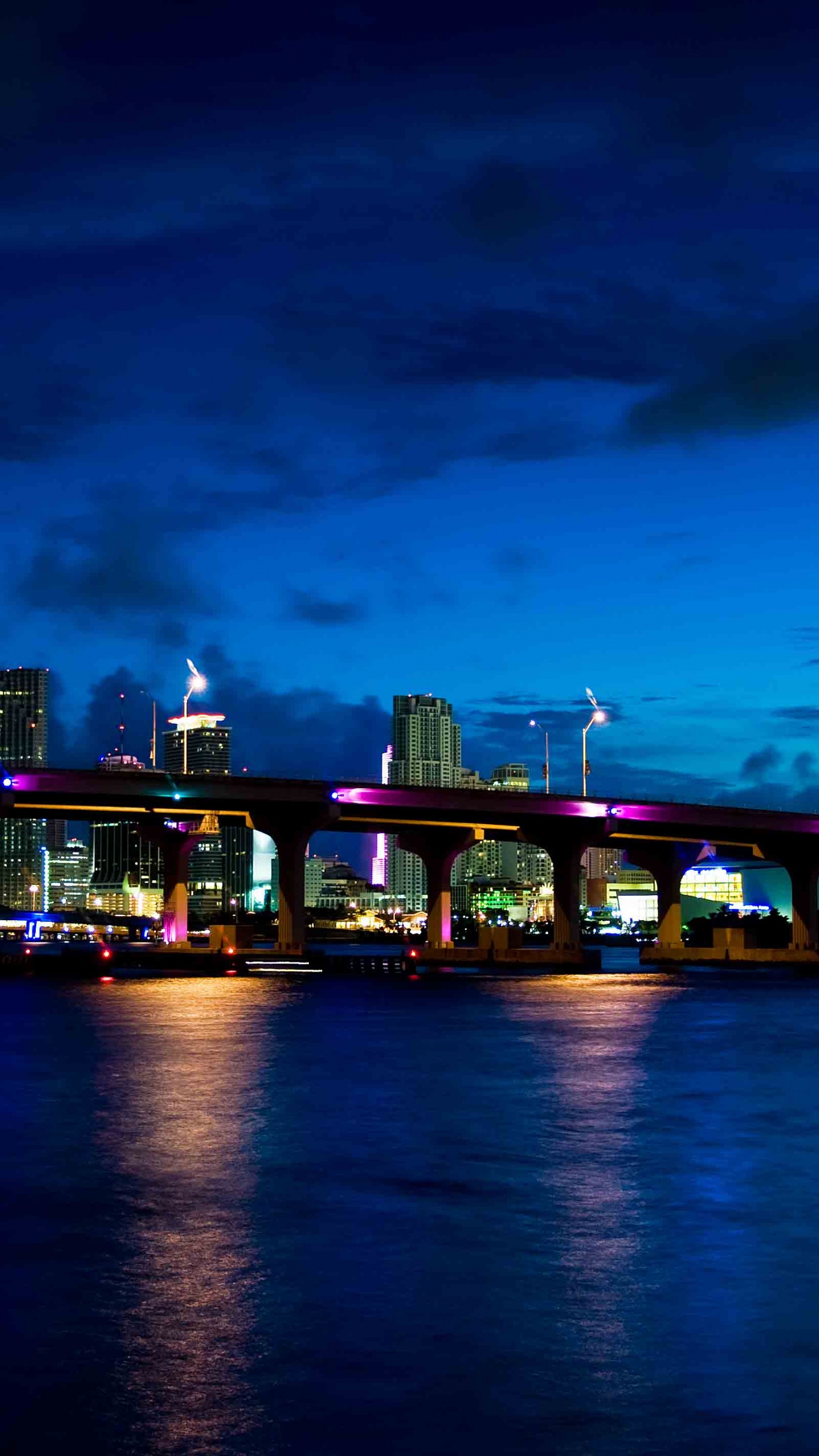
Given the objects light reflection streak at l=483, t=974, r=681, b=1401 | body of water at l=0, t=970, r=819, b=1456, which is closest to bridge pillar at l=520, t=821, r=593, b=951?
light reflection streak at l=483, t=974, r=681, b=1401

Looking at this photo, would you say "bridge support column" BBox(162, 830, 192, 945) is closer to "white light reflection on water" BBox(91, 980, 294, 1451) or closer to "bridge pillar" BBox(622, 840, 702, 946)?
"bridge pillar" BBox(622, 840, 702, 946)

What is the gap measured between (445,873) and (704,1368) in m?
163

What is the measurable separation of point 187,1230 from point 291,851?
127852 mm

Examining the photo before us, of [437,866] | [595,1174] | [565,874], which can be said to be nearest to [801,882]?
[565,874]

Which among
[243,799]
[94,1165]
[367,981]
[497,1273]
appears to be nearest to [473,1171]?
[94,1165]

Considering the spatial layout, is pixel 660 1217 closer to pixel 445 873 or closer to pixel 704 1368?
pixel 704 1368

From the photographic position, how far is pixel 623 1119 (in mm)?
43062

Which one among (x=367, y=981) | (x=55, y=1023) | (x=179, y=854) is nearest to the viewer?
(x=55, y=1023)

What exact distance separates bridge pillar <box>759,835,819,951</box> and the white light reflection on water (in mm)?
131565

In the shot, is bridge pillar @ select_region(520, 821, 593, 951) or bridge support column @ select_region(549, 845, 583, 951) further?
bridge support column @ select_region(549, 845, 583, 951)

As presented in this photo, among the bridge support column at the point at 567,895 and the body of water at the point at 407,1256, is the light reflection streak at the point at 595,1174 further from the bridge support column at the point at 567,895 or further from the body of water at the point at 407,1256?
the bridge support column at the point at 567,895

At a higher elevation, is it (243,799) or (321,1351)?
(243,799)

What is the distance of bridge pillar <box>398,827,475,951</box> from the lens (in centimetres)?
17938

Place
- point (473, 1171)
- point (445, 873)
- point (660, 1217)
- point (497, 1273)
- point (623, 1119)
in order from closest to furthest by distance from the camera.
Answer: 1. point (497, 1273)
2. point (660, 1217)
3. point (473, 1171)
4. point (623, 1119)
5. point (445, 873)
